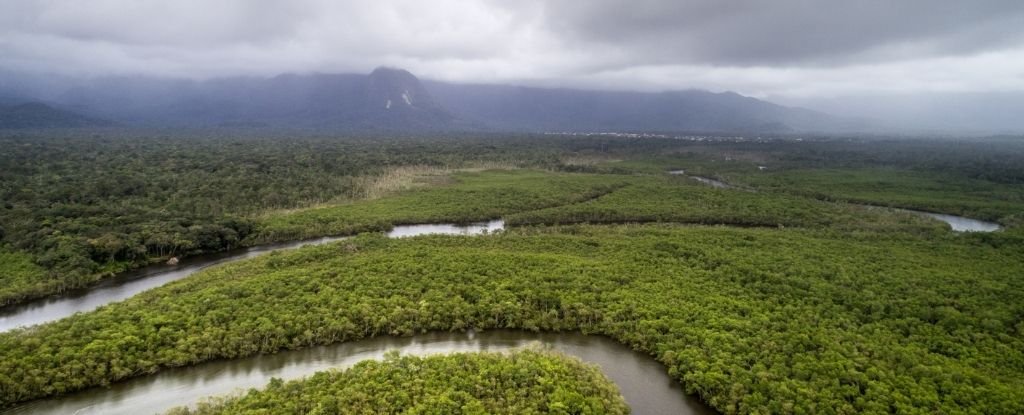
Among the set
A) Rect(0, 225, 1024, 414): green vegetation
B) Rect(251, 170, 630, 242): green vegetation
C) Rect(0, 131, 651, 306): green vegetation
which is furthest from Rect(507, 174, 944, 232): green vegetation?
Rect(0, 225, 1024, 414): green vegetation

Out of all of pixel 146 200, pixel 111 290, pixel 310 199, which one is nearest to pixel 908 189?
pixel 310 199

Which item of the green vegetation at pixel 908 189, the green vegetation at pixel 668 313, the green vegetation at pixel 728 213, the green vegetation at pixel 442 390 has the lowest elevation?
the green vegetation at pixel 442 390

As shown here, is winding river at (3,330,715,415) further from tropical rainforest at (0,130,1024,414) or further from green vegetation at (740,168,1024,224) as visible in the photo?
green vegetation at (740,168,1024,224)

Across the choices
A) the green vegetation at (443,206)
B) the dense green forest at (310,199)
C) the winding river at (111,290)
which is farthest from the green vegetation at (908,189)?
the winding river at (111,290)

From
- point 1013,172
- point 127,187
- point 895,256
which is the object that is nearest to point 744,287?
point 895,256

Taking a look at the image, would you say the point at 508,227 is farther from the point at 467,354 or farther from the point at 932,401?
the point at 932,401

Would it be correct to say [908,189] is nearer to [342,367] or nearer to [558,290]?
[558,290]

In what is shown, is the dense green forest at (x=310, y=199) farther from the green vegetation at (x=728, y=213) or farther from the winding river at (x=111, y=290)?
the winding river at (x=111, y=290)
